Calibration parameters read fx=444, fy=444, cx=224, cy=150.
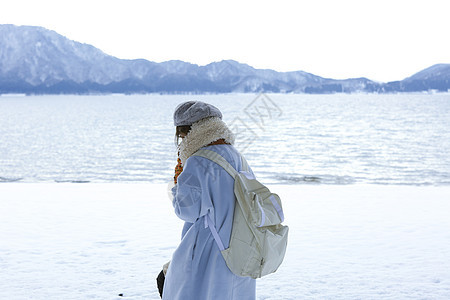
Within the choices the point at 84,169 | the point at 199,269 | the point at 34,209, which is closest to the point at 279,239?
the point at 199,269

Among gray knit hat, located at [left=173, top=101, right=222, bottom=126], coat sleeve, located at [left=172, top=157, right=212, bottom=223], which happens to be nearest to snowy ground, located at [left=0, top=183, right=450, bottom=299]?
coat sleeve, located at [left=172, top=157, right=212, bottom=223]

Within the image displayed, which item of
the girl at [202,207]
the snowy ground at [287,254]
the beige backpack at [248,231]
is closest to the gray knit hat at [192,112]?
the girl at [202,207]

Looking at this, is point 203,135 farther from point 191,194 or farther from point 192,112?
point 191,194

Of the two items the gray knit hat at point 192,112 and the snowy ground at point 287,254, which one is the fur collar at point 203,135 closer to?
the gray knit hat at point 192,112

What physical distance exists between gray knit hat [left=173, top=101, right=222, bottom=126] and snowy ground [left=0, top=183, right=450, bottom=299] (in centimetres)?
233

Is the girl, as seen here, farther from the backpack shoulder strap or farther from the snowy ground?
the snowy ground

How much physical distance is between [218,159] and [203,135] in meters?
0.14

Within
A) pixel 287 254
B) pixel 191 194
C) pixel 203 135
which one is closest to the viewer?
pixel 191 194

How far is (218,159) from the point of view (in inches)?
83.0

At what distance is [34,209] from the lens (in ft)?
24.2

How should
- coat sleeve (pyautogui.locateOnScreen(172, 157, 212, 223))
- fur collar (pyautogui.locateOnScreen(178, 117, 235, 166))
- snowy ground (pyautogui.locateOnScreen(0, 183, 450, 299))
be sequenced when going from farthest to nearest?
snowy ground (pyautogui.locateOnScreen(0, 183, 450, 299))
fur collar (pyautogui.locateOnScreen(178, 117, 235, 166))
coat sleeve (pyautogui.locateOnScreen(172, 157, 212, 223))

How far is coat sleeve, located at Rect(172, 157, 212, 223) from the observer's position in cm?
204

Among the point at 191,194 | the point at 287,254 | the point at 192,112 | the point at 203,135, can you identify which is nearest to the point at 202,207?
the point at 191,194

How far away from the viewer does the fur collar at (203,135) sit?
215 cm
